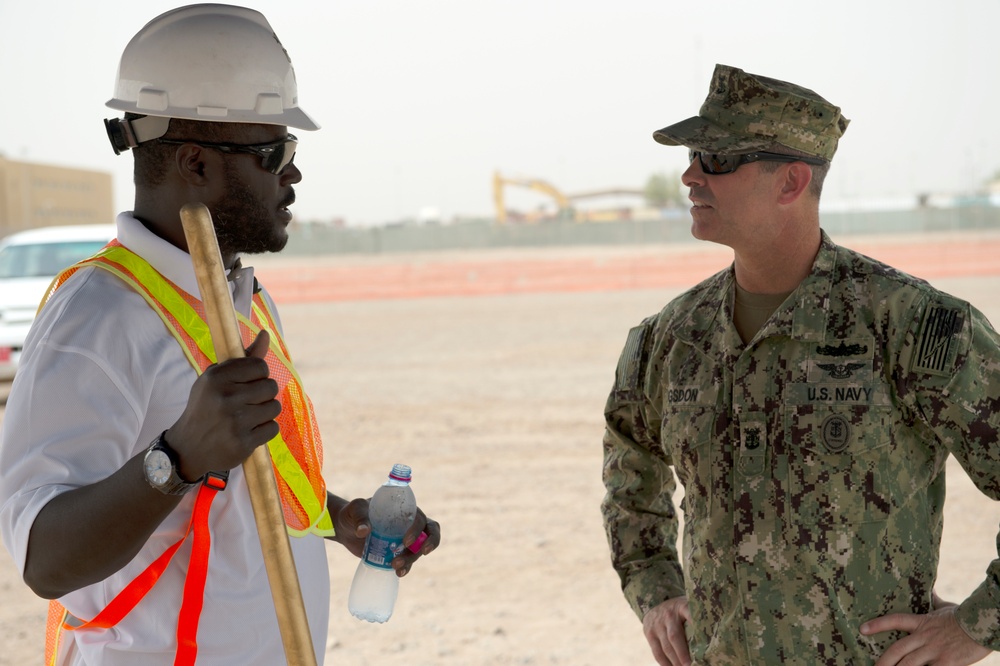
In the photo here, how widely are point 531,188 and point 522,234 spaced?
44.9ft

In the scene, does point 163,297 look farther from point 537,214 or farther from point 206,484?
point 537,214

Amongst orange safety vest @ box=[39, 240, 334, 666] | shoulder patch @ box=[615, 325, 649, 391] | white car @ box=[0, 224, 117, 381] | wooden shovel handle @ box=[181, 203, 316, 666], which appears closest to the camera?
wooden shovel handle @ box=[181, 203, 316, 666]

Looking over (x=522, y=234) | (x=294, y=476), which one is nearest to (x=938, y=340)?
(x=294, y=476)

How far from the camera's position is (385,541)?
2.38 m

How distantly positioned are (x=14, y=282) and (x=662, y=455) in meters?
11.1

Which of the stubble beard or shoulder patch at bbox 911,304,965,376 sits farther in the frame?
shoulder patch at bbox 911,304,965,376

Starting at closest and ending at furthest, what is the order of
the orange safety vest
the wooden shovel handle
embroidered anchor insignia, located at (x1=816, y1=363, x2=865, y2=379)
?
the wooden shovel handle → the orange safety vest → embroidered anchor insignia, located at (x1=816, y1=363, x2=865, y2=379)

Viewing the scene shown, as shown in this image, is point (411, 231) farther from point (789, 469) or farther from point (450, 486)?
point (789, 469)

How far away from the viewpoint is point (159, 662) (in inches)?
76.7

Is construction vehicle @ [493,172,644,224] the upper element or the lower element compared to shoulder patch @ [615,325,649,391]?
lower

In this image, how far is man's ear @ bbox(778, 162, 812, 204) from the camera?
8.73ft

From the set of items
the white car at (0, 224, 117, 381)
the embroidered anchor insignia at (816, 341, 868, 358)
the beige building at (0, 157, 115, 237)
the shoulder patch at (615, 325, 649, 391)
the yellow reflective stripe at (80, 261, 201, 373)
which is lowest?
the beige building at (0, 157, 115, 237)

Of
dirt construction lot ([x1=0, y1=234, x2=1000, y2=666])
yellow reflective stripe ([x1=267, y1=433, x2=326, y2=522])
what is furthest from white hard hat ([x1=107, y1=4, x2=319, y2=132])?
dirt construction lot ([x1=0, y1=234, x2=1000, y2=666])

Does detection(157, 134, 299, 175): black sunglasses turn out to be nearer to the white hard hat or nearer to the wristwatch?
the white hard hat
